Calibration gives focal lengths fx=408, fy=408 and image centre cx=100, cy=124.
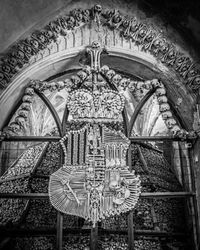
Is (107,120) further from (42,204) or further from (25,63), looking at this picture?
(42,204)

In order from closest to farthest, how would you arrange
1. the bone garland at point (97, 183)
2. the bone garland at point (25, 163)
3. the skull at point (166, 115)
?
the bone garland at point (97, 183) < the skull at point (166, 115) < the bone garland at point (25, 163)

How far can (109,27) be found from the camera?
450 centimetres

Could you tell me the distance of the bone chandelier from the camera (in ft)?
12.6

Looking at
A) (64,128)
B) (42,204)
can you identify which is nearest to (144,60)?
(64,128)

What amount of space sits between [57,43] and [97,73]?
0.54 metres

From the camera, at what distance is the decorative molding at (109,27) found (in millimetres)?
4188

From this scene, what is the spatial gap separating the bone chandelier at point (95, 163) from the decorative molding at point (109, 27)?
1.05 feet

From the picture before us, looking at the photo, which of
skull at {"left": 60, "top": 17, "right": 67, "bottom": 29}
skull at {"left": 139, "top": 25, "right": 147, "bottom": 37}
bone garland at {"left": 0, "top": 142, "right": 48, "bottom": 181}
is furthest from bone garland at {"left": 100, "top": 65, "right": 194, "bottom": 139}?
bone garland at {"left": 0, "top": 142, "right": 48, "bottom": 181}

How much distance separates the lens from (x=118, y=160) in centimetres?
404

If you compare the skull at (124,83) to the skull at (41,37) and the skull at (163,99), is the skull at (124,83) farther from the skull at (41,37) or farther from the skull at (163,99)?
the skull at (41,37)

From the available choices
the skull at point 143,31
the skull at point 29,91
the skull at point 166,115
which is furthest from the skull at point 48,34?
the skull at point 166,115

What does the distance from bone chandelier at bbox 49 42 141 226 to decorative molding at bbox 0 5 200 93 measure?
320mm

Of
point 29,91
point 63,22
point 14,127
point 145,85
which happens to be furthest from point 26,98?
point 145,85

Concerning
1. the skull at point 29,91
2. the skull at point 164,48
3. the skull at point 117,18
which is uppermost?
the skull at point 117,18
